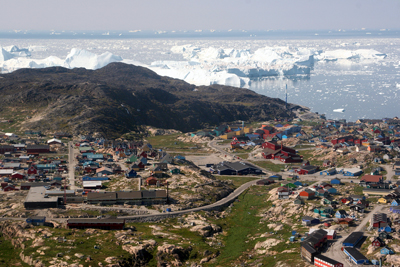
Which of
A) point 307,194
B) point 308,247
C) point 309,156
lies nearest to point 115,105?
point 309,156

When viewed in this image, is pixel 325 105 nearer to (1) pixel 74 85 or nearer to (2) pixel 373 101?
(2) pixel 373 101

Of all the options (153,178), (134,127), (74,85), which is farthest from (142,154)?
(74,85)

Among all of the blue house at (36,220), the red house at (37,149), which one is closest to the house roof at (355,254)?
the blue house at (36,220)

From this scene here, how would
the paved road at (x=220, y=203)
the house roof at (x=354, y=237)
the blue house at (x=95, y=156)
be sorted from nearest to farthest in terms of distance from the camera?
1. the house roof at (x=354, y=237)
2. the paved road at (x=220, y=203)
3. the blue house at (x=95, y=156)

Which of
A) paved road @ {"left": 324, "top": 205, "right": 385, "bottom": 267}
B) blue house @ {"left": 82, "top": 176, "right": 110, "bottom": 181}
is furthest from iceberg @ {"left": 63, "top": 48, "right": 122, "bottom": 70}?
paved road @ {"left": 324, "top": 205, "right": 385, "bottom": 267}

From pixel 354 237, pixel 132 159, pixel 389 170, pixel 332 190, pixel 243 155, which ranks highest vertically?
pixel 354 237

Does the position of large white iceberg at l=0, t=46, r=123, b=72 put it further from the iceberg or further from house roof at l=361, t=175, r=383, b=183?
house roof at l=361, t=175, r=383, b=183

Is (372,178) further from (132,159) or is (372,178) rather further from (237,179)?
(132,159)

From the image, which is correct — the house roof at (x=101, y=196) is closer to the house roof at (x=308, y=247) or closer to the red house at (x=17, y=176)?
the red house at (x=17, y=176)
